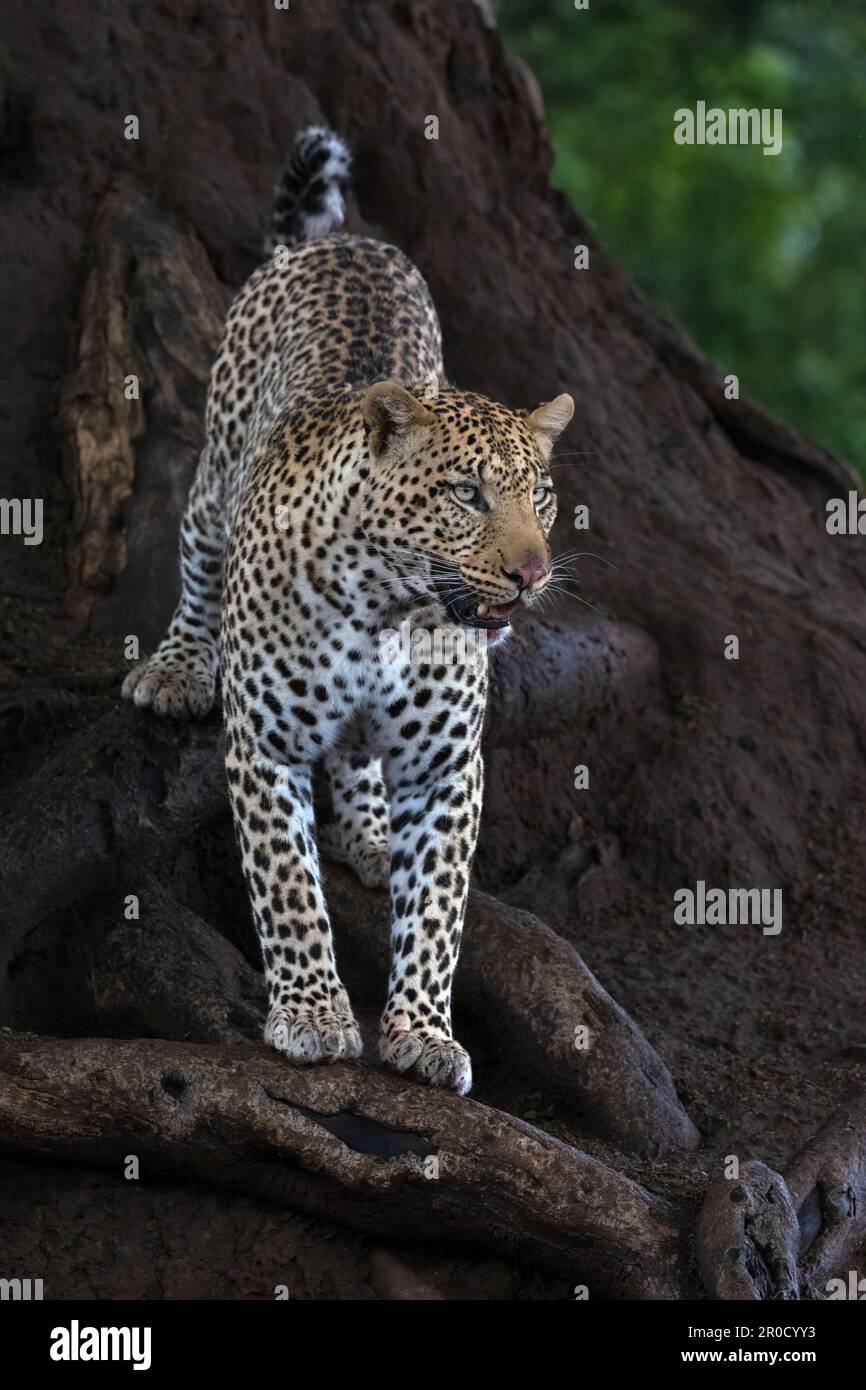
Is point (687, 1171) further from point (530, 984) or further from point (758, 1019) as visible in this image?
point (758, 1019)

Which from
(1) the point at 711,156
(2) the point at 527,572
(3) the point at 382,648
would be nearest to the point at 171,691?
(3) the point at 382,648

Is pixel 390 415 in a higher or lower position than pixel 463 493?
higher

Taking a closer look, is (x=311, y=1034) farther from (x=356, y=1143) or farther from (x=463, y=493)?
(x=463, y=493)

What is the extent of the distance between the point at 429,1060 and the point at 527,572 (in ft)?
5.30

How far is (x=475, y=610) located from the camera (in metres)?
6.21

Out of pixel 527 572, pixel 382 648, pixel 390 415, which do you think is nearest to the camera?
pixel 527 572

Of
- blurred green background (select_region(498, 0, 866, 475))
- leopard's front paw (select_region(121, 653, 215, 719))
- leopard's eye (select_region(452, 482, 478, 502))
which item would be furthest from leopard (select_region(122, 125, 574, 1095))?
blurred green background (select_region(498, 0, 866, 475))

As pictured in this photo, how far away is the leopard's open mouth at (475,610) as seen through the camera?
618 cm

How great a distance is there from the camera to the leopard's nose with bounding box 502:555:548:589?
19.9 feet

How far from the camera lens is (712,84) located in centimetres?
2233

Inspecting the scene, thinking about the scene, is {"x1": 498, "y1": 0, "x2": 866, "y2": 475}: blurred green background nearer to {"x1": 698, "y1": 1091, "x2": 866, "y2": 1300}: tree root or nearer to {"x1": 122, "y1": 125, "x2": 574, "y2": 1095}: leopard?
{"x1": 698, "y1": 1091, "x2": 866, "y2": 1300}: tree root

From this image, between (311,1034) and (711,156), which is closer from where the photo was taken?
(311,1034)

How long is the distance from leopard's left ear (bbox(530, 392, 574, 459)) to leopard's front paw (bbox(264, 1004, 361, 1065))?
78.8 inches

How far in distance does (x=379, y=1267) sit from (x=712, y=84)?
18508 mm
